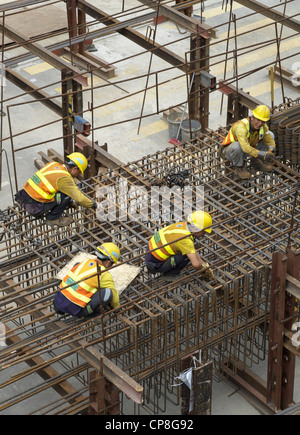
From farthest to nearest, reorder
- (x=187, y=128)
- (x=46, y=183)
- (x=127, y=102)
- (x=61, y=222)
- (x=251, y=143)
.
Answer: (x=127, y=102), (x=187, y=128), (x=251, y=143), (x=61, y=222), (x=46, y=183)

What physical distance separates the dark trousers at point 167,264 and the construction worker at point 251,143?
2.96 metres

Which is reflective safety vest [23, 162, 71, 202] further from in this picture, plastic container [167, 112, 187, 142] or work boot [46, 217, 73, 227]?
plastic container [167, 112, 187, 142]

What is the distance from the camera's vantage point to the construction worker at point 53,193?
53.2ft

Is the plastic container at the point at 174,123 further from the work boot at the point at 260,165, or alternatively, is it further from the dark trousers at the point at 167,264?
the dark trousers at the point at 167,264

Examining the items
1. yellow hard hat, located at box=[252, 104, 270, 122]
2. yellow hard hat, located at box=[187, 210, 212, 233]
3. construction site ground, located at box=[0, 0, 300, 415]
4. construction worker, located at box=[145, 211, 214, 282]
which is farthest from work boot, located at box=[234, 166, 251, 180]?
construction site ground, located at box=[0, 0, 300, 415]

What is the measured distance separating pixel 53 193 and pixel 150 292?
253cm

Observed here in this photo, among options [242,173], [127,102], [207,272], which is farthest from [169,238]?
[127,102]

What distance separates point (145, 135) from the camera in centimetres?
2264

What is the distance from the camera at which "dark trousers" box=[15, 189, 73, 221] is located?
53.8ft

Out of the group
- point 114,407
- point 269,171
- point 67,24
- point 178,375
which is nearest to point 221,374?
point 178,375

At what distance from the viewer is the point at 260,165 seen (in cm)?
1789

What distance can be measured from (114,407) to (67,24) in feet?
43.9

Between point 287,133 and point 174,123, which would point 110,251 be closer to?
point 287,133

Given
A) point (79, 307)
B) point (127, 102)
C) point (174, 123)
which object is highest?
point (79, 307)
